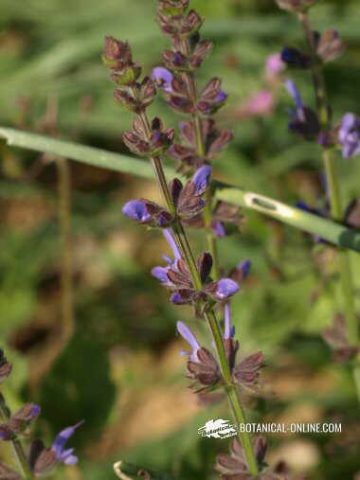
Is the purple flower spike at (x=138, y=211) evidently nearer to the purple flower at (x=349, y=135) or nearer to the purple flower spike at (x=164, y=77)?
the purple flower spike at (x=164, y=77)

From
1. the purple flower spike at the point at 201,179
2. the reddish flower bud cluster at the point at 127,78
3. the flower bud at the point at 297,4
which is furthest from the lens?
the flower bud at the point at 297,4

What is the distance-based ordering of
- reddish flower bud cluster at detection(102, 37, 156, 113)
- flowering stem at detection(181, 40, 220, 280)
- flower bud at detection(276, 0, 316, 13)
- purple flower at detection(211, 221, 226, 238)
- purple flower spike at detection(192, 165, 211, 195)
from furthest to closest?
1. flower bud at detection(276, 0, 316, 13)
2. purple flower at detection(211, 221, 226, 238)
3. flowering stem at detection(181, 40, 220, 280)
4. purple flower spike at detection(192, 165, 211, 195)
5. reddish flower bud cluster at detection(102, 37, 156, 113)

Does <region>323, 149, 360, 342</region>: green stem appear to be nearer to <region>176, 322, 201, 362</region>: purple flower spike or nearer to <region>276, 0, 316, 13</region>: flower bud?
<region>276, 0, 316, 13</region>: flower bud

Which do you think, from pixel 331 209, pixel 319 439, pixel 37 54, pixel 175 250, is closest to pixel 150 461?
pixel 319 439

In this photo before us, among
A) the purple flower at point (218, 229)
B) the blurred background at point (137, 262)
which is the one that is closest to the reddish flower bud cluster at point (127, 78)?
the purple flower at point (218, 229)

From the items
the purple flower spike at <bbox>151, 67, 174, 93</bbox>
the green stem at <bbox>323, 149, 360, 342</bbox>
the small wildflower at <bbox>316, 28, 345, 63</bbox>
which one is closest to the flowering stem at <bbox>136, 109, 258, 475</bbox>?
the purple flower spike at <bbox>151, 67, 174, 93</bbox>

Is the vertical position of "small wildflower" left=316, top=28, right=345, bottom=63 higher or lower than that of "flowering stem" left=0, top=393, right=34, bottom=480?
higher
